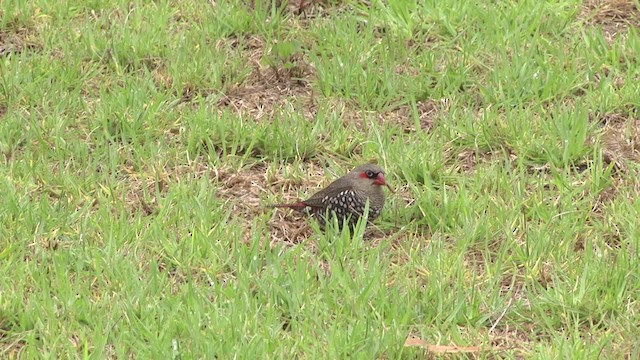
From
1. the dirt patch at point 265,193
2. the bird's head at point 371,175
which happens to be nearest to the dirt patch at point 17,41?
the dirt patch at point 265,193

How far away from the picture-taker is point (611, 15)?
8.34 m

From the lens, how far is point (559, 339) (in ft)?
18.0

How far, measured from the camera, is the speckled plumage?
6.46 meters

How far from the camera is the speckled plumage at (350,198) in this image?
6.46 m

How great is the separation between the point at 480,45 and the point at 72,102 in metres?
2.54

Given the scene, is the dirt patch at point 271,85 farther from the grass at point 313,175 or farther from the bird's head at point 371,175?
the bird's head at point 371,175

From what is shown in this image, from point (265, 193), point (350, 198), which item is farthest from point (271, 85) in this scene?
point (350, 198)

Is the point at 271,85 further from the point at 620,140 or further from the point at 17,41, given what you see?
the point at 620,140

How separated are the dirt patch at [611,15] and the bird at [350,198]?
242 cm

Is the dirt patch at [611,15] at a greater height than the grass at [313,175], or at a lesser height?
greater

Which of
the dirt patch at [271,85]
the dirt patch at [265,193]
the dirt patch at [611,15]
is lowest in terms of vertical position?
the dirt patch at [265,193]

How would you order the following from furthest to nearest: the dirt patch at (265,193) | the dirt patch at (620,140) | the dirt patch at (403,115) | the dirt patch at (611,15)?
the dirt patch at (611,15) < the dirt patch at (403,115) < the dirt patch at (620,140) < the dirt patch at (265,193)

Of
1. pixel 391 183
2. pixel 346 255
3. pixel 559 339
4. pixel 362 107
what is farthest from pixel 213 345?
pixel 362 107

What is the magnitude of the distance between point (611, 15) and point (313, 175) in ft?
8.35
